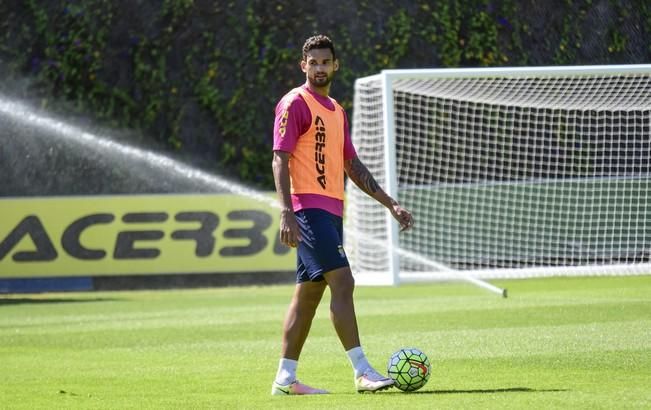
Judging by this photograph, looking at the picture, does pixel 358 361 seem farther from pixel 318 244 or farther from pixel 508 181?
pixel 508 181

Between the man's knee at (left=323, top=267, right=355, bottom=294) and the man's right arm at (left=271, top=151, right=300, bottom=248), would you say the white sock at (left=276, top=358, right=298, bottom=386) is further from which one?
the man's right arm at (left=271, top=151, right=300, bottom=248)

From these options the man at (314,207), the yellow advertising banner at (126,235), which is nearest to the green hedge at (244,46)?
the yellow advertising banner at (126,235)

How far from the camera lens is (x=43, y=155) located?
73.0 feet

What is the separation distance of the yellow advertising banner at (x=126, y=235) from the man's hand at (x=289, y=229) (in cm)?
1271

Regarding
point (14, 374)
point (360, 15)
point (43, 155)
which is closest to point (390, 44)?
point (360, 15)

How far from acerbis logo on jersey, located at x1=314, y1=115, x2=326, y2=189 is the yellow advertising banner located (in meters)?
12.5

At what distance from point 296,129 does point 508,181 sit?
38.3ft

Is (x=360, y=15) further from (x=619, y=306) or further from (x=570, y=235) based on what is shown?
(x=619, y=306)

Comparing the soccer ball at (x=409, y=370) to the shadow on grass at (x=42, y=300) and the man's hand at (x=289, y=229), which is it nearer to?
the man's hand at (x=289, y=229)

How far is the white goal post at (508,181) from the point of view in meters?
17.4

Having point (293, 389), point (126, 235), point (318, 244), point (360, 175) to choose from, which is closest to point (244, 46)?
point (126, 235)

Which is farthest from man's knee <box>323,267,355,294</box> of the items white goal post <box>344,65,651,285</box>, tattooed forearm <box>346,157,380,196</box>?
white goal post <box>344,65,651,285</box>

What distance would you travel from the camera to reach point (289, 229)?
7250 mm

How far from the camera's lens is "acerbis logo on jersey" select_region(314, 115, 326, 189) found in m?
7.51
